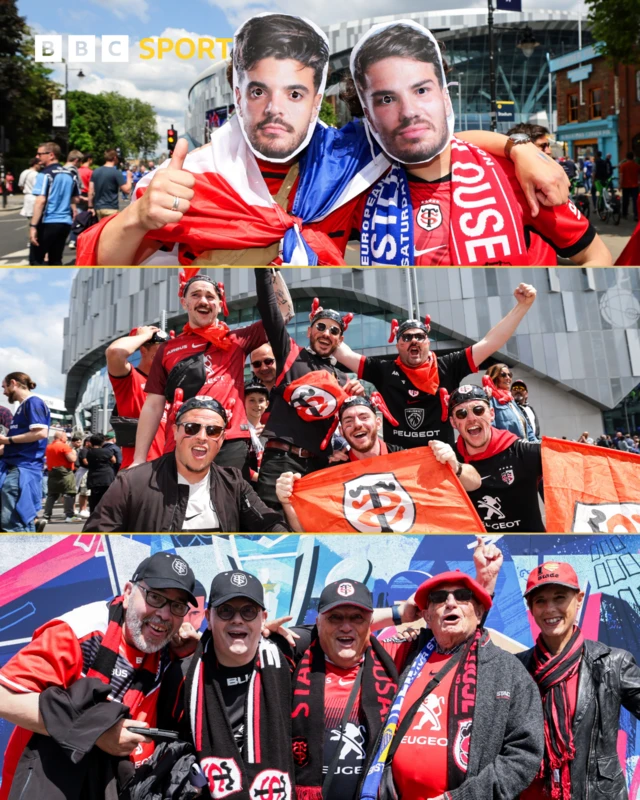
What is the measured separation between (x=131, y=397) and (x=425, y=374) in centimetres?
136

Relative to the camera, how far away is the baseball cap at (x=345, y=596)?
361 cm

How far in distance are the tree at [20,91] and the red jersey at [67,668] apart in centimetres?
834

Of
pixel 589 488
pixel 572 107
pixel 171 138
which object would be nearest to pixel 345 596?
pixel 589 488

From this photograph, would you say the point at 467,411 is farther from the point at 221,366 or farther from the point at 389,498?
the point at 221,366

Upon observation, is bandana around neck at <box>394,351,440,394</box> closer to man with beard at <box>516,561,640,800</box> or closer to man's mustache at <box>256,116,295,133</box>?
man with beard at <box>516,561,640,800</box>

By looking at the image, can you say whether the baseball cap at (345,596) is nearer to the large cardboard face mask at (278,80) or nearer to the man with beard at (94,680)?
the man with beard at (94,680)

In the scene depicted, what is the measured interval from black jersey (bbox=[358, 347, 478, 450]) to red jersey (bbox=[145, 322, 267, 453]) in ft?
1.77

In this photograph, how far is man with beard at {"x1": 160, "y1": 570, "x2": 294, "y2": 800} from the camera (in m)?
3.42

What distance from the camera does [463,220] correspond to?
13.0ft

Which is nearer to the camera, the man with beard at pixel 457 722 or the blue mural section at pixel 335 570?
the man with beard at pixel 457 722

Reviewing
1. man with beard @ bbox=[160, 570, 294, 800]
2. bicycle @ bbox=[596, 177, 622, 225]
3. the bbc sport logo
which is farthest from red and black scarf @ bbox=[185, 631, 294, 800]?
bicycle @ bbox=[596, 177, 622, 225]

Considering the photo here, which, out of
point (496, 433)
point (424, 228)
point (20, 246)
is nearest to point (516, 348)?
point (496, 433)

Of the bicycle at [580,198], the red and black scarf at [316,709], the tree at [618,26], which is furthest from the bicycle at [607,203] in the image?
the red and black scarf at [316,709]

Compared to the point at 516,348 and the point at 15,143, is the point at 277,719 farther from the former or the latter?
the point at 15,143
